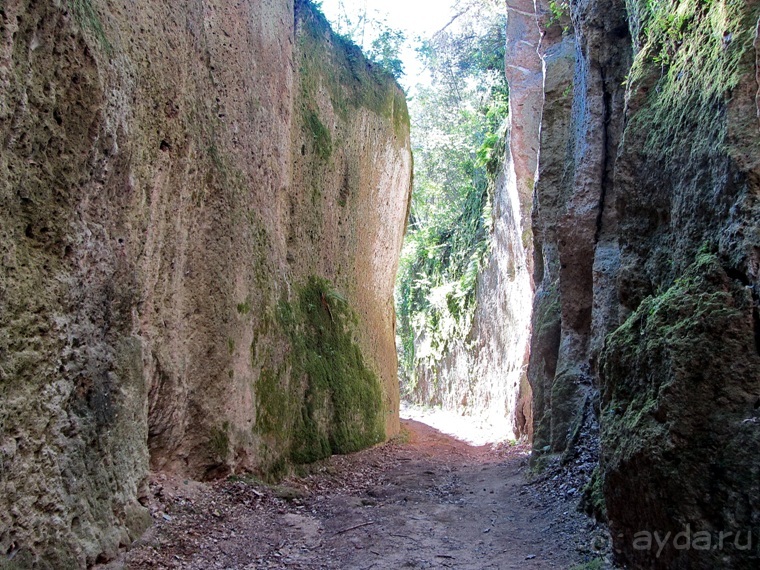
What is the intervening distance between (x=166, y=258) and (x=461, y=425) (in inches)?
541

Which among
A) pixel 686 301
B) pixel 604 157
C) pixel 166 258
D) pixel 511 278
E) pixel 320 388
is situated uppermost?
pixel 511 278

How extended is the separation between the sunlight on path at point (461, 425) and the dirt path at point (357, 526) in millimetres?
6631

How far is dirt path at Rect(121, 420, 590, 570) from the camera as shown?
489cm

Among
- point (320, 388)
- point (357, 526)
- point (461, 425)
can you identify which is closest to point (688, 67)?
point (357, 526)

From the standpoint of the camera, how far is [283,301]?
8391 mm

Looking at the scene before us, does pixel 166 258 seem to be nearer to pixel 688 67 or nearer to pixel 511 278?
pixel 688 67

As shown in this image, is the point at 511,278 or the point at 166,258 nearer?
the point at 166,258

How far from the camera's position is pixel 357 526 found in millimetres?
6031

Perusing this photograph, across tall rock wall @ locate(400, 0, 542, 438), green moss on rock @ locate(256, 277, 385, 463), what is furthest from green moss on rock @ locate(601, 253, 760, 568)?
tall rock wall @ locate(400, 0, 542, 438)

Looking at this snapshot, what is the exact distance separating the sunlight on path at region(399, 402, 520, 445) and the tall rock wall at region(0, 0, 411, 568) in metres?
4.11

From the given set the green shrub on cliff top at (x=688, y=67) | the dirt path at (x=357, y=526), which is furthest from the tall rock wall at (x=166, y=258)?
the green shrub on cliff top at (x=688, y=67)

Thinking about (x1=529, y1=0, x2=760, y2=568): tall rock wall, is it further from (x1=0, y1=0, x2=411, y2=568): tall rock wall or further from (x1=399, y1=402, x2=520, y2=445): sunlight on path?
(x1=399, y1=402, x2=520, y2=445): sunlight on path

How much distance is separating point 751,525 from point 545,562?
6.88ft

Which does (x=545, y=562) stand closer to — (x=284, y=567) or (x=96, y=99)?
(x=284, y=567)
